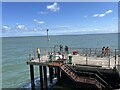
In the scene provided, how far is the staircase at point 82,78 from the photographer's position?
20578mm

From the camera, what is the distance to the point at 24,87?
32.4 metres

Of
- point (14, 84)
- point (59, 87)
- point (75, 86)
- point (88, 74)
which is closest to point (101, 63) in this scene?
point (88, 74)

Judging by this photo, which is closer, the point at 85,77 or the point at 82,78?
the point at 82,78

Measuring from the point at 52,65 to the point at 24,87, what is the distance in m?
11.5

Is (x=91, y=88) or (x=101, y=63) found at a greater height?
(x=101, y=63)

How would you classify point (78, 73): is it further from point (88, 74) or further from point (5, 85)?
point (5, 85)

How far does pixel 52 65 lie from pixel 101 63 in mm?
4993

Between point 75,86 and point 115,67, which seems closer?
point 115,67

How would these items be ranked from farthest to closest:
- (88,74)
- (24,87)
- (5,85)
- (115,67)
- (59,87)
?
(5,85) < (24,87) < (59,87) < (88,74) < (115,67)

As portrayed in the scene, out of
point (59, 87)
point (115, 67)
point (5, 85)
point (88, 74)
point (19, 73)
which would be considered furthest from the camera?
point (19, 73)

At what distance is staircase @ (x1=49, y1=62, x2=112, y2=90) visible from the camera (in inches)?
810

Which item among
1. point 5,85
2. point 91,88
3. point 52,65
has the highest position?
point 52,65

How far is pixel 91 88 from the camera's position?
21281 millimetres

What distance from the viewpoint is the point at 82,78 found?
836 inches
